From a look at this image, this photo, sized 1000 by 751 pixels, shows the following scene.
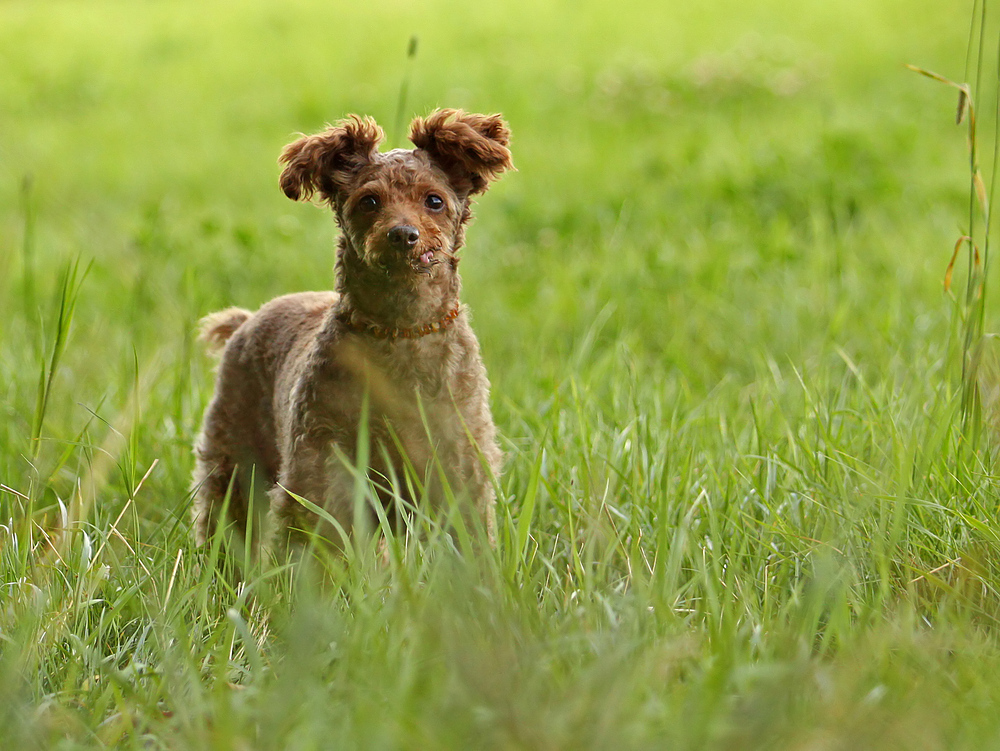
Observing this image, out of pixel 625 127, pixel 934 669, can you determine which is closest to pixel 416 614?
pixel 934 669

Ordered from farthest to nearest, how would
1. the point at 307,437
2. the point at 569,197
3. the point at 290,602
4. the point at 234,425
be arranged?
1. the point at 569,197
2. the point at 234,425
3. the point at 307,437
4. the point at 290,602

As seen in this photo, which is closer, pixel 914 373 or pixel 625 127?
pixel 914 373

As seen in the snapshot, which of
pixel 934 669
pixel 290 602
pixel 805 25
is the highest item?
pixel 805 25

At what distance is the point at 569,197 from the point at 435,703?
552 centimetres

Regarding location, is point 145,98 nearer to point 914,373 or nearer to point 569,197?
point 569,197

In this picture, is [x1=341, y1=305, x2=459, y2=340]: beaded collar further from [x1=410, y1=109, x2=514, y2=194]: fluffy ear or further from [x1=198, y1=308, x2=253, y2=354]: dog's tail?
[x1=198, y1=308, x2=253, y2=354]: dog's tail

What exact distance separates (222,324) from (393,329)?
3.83 ft

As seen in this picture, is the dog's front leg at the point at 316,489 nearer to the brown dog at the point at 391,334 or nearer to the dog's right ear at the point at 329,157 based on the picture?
the brown dog at the point at 391,334

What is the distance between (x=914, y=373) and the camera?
354cm

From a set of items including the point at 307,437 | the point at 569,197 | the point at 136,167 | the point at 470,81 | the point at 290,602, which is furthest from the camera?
the point at 470,81

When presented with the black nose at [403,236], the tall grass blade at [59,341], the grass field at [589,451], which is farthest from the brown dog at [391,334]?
the tall grass blade at [59,341]

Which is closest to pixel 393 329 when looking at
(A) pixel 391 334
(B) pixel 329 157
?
(A) pixel 391 334

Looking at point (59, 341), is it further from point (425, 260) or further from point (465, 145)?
point (465, 145)

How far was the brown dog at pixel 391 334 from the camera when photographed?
8.17 feet
